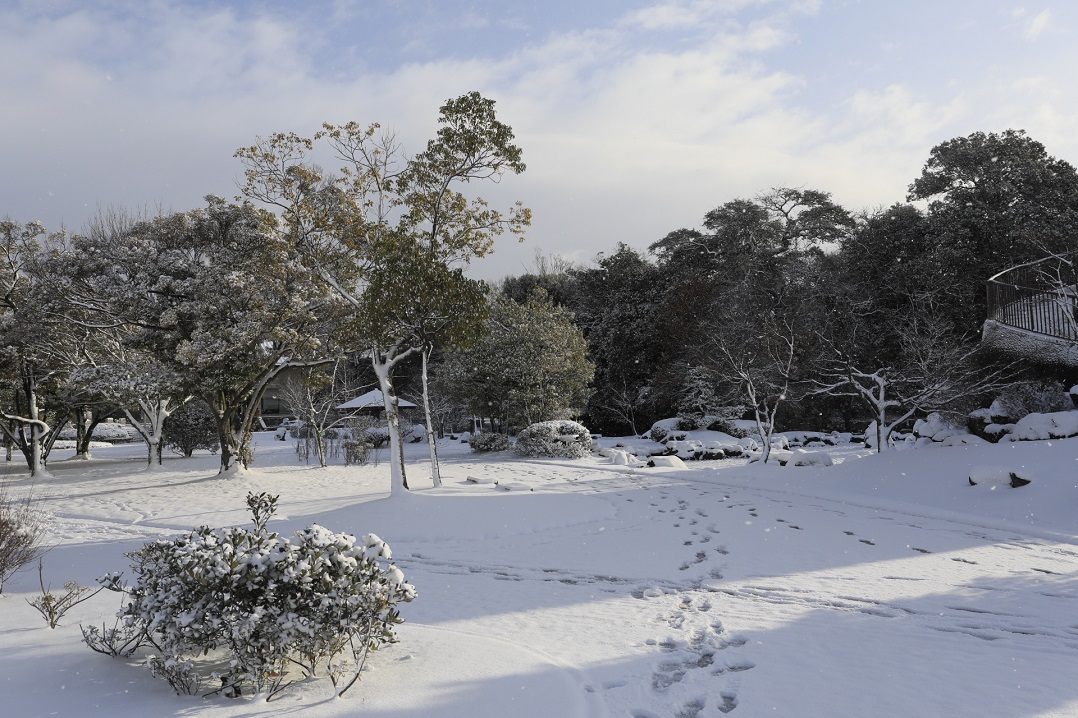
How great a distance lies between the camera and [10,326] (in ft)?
52.6

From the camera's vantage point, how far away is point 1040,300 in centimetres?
1474

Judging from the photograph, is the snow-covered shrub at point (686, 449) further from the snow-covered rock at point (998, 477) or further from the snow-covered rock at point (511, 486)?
the snow-covered rock at point (998, 477)

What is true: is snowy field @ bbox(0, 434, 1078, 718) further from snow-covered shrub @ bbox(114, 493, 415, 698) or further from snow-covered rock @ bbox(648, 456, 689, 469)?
snow-covered rock @ bbox(648, 456, 689, 469)

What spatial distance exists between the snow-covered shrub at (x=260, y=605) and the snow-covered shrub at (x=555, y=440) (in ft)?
56.4

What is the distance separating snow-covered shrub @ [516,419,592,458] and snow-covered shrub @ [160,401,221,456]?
451 inches

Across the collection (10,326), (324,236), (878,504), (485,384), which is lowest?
(878,504)

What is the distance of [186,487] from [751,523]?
12527mm

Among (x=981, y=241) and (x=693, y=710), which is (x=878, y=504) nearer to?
(x=693, y=710)

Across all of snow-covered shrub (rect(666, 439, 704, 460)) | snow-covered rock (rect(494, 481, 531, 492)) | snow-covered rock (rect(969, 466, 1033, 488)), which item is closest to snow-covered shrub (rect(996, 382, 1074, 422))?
snow-covered rock (rect(969, 466, 1033, 488))

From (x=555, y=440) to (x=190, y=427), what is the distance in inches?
541

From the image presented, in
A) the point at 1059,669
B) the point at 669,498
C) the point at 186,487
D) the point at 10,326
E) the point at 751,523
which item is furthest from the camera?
the point at 10,326

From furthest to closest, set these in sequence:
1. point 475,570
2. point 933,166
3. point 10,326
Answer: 1. point 933,166
2. point 10,326
3. point 475,570

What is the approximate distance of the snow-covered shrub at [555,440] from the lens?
21.0m

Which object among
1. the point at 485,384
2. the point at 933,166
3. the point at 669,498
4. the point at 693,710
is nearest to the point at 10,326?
the point at 485,384
